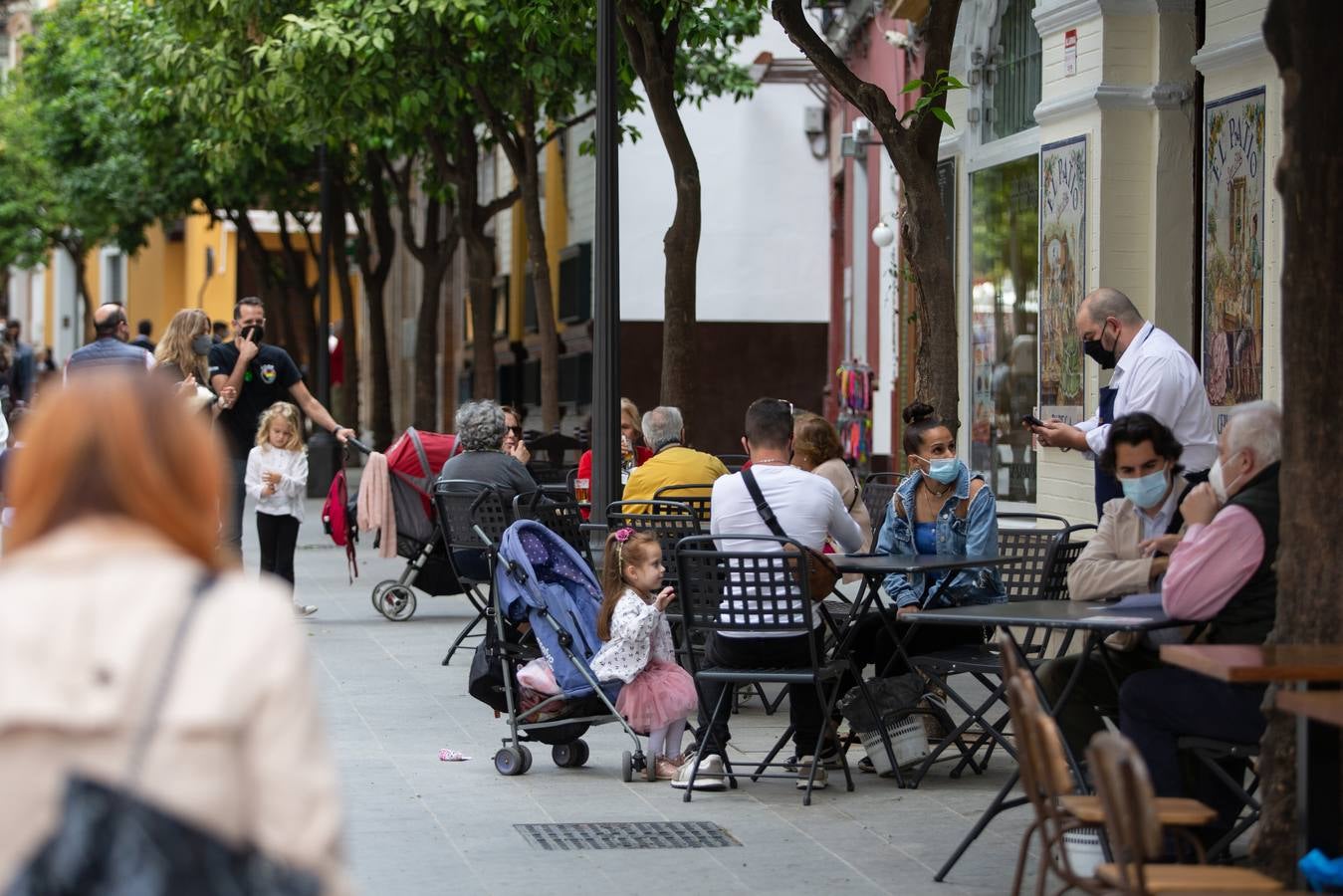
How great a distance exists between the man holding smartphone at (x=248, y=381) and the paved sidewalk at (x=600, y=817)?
3254 millimetres

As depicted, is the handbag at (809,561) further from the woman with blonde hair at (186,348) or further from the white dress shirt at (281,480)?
the white dress shirt at (281,480)

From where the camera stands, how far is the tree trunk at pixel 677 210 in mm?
15289

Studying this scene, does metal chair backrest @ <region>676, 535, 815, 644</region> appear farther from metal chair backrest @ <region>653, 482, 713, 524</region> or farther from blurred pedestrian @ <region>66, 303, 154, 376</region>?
blurred pedestrian @ <region>66, 303, 154, 376</region>

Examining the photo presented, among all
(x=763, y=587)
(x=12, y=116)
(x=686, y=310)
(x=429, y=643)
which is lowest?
(x=429, y=643)

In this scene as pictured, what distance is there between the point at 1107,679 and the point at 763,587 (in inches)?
59.5

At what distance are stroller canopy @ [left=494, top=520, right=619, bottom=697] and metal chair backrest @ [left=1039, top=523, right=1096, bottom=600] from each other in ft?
6.08

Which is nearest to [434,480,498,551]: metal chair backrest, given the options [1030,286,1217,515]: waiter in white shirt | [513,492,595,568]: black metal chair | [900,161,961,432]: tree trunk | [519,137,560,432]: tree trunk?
[513,492,595,568]: black metal chair

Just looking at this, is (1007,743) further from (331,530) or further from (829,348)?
(829,348)

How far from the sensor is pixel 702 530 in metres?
9.98

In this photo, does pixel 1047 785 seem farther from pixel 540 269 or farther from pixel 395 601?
pixel 540 269

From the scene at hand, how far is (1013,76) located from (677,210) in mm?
2549

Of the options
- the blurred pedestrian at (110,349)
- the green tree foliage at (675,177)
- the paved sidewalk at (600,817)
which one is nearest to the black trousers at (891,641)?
the paved sidewalk at (600,817)

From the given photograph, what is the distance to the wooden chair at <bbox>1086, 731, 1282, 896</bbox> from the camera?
14.4 ft

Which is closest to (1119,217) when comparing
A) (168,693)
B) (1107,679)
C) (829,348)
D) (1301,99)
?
(1107,679)
